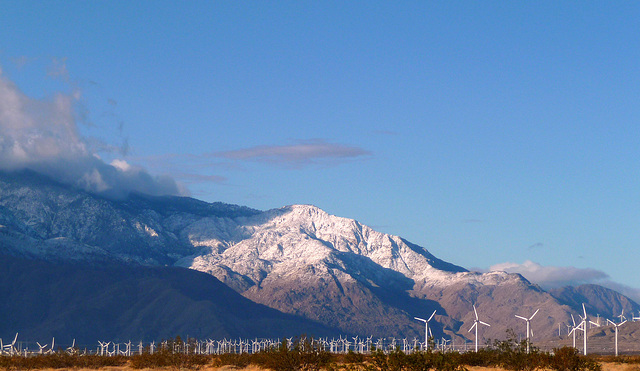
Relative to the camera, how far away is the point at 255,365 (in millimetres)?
94625

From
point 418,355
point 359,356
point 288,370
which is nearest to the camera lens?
point 418,355

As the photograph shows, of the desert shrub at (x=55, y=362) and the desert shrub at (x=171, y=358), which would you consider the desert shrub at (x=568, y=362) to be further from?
the desert shrub at (x=55, y=362)

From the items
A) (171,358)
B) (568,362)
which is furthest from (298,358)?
(568,362)

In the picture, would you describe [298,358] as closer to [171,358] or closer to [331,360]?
[331,360]

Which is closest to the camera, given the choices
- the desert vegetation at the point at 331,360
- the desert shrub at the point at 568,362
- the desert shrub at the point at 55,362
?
the desert vegetation at the point at 331,360

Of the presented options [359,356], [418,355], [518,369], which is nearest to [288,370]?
[359,356]

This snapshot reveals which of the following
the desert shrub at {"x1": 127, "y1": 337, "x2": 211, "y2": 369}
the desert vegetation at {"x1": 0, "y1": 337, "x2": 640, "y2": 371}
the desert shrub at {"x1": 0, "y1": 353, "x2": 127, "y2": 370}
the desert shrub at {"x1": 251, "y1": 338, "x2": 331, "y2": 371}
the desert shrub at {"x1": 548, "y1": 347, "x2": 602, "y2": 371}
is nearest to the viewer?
the desert vegetation at {"x1": 0, "y1": 337, "x2": 640, "y2": 371}

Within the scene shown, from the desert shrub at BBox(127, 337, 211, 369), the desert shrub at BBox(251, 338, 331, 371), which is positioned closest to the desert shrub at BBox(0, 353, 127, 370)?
the desert shrub at BBox(127, 337, 211, 369)

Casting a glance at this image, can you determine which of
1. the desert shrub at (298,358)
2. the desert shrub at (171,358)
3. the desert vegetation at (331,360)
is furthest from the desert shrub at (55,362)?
the desert shrub at (298,358)

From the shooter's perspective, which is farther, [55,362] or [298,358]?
[55,362]

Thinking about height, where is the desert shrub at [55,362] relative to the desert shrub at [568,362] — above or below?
below

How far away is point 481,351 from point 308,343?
31.2m

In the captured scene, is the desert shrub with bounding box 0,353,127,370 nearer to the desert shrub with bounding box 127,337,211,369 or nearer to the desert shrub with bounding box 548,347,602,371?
the desert shrub with bounding box 127,337,211,369

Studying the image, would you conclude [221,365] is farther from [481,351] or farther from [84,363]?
[481,351]
